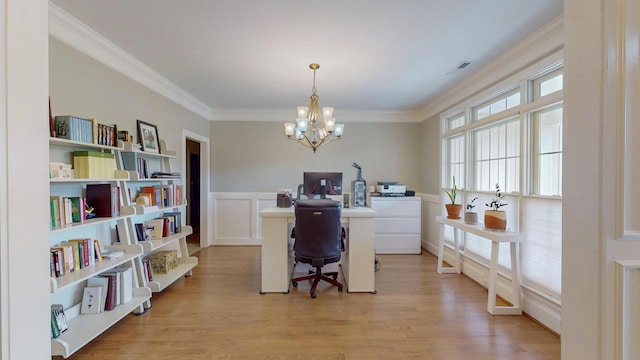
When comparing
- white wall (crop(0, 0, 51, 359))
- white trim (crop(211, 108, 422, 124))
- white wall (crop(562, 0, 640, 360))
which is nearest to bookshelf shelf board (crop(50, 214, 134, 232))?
white wall (crop(0, 0, 51, 359))

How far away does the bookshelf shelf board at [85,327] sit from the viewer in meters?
1.75

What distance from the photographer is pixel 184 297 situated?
9.31 ft

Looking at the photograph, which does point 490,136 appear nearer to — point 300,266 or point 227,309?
point 300,266

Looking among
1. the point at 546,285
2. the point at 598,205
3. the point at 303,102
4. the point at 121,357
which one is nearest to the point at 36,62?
the point at 598,205

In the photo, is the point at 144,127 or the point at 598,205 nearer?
the point at 598,205

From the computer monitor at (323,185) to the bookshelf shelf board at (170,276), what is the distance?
169 centimetres

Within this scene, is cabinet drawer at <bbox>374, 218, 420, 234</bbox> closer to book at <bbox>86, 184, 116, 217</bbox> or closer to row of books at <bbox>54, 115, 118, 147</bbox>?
book at <bbox>86, 184, 116, 217</bbox>

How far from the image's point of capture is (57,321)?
1903 millimetres

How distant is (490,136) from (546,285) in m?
1.65

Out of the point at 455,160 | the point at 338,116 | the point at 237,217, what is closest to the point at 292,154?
the point at 338,116

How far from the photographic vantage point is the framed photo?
2.97 m

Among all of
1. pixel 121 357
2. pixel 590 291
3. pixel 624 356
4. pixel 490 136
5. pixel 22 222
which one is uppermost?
pixel 490 136

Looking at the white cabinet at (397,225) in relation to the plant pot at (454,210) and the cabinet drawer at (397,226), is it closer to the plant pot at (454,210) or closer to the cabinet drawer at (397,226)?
the cabinet drawer at (397,226)

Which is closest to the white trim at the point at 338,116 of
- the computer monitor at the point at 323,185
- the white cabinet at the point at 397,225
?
the white cabinet at the point at 397,225
